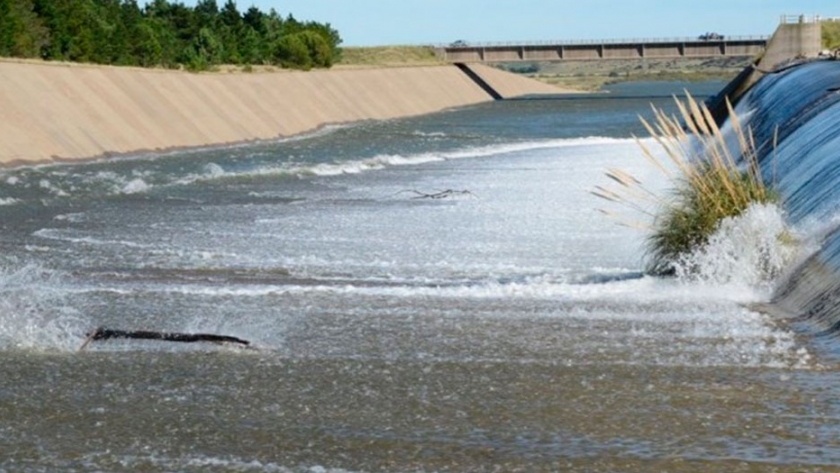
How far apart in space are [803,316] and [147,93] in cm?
4845

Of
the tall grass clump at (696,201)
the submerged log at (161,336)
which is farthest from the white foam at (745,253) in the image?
the submerged log at (161,336)

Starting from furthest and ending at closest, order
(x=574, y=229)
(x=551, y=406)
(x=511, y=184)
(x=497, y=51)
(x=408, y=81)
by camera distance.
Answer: (x=497, y=51), (x=408, y=81), (x=511, y=184), (x=574, y=229), (x=551, y=406)

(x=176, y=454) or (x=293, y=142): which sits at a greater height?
(x=176, y=454)

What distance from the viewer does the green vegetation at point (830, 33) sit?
261 feet

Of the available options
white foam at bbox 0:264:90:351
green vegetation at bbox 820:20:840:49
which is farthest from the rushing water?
green vegetation at bbox 820:20:840:49

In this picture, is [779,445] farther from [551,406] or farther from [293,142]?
[293,142]

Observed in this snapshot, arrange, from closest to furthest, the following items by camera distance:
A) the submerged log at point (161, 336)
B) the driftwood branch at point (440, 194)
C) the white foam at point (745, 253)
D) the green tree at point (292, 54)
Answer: the submerged log at point (161, 336) < the white foam at point (745, 253) < the driftwood branch at point (440, 194) < the green tree at point (292, 54)

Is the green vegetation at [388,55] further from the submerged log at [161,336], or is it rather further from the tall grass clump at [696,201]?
the submerged log at [161,336]

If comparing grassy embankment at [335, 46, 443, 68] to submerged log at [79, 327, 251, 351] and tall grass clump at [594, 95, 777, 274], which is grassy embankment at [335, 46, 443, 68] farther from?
submerged log at [79, 327, 251, 351]

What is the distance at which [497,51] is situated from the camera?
134500mm

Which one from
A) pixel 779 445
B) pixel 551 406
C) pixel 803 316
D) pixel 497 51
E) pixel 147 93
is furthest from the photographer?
pixel 497 51

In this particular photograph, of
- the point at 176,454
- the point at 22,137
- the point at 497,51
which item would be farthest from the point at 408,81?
the point at 176,454

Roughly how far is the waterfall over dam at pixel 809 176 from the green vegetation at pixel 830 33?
38.3 metres

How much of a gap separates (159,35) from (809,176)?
7554 cm
